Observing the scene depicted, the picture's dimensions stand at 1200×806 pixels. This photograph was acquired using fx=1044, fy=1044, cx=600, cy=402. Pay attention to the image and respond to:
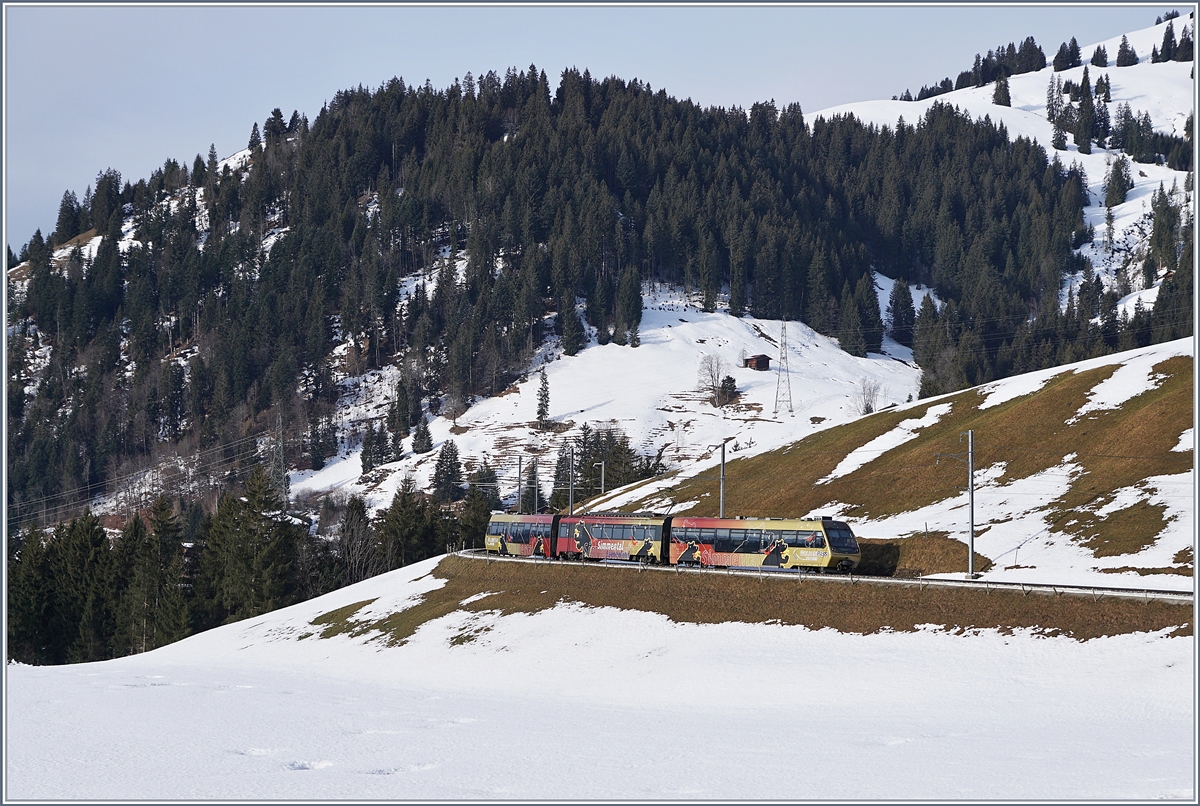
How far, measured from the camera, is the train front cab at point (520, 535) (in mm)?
83562

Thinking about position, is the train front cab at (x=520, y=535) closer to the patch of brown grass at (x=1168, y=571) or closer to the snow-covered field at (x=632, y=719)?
the snow-covered field at (x=632, y=719)

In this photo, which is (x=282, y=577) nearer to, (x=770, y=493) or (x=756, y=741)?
(x=770, y=493)

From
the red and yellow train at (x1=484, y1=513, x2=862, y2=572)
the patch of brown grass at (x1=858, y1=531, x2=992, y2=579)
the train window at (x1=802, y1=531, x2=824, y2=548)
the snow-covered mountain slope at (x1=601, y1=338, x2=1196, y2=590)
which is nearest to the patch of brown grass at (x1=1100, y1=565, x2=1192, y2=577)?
the snow-covered mountain slope at (x1=601, y1=338, x2=1196, y2=590)

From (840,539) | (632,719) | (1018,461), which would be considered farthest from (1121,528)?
(632,719)

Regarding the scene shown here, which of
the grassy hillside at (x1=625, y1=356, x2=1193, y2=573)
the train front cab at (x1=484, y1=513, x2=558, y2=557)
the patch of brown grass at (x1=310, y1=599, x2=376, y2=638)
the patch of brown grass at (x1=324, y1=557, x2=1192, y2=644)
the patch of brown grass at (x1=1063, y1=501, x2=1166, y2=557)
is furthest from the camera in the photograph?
the train front cab at (x1=484, y1=513, x2=558, y2=557)

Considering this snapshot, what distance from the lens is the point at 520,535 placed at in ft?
285

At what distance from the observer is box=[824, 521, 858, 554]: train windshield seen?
A: 201 ft

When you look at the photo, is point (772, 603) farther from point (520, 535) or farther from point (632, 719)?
point (520, 535)

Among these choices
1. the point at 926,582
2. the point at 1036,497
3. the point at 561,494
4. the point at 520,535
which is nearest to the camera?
the point at 926,582

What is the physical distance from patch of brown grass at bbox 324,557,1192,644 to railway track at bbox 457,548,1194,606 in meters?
0.25

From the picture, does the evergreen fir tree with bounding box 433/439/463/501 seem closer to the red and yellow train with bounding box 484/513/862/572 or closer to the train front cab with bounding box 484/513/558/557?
the train front cab with bounding box 484/513/558/557

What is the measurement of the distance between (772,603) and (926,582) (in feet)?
29.0

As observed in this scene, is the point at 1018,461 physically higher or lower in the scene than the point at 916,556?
higher

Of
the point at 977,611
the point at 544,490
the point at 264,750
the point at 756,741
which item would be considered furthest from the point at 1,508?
the point at 544,490
